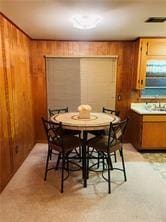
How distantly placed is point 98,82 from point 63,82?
76 cm

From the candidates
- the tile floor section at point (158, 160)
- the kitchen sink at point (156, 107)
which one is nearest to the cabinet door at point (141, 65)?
the kitchen sink at point (156, 107)

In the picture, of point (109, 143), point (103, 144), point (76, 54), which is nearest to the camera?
point (109, 143)

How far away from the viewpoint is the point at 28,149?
371 centimetres

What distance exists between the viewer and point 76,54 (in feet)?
13.2

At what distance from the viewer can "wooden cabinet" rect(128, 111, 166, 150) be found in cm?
360

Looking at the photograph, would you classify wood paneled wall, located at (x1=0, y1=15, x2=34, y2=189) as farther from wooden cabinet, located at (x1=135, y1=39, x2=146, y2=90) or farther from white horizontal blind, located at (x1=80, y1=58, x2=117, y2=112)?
wooden cabinet, located at (x1=135, y1=39, x2=146, y2=90)

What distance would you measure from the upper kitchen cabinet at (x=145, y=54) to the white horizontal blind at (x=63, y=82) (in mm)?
1226

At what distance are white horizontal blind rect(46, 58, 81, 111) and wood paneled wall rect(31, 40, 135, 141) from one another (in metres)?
0.12

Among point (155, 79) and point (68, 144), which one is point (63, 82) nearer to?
point (68, 144)

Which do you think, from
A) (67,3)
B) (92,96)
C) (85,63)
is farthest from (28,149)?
(67,3)

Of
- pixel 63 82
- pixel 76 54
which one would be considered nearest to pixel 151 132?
pixel 63 82

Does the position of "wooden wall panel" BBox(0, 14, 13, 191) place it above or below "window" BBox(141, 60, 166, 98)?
below

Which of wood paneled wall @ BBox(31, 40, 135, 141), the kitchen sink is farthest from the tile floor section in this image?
wood paneled wall @ BBox(31, 40, 135, 141)

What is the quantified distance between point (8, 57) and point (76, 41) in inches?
67.8
